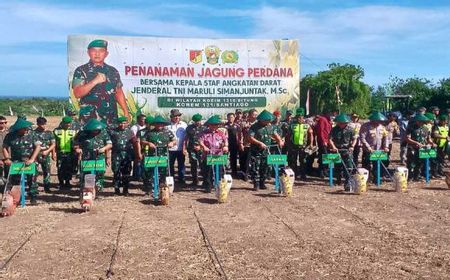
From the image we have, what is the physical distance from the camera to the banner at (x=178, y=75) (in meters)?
12.2

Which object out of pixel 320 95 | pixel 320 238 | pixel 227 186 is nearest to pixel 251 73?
pixel 227 186

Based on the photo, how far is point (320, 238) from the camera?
6.92 meters

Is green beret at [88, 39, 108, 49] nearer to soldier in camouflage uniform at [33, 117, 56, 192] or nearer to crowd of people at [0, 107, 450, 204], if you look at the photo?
crowd of people at [0, 107, 450, 204]

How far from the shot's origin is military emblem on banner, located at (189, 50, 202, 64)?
509 inches

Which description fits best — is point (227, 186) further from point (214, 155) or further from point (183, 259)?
point (183, 259)

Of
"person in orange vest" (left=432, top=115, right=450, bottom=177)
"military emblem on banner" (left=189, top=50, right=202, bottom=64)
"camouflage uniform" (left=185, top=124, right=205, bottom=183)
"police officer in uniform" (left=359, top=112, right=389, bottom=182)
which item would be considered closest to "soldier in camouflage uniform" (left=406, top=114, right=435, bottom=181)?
"person in orange vest" (left=432, top=115, right=450, bottom=177)

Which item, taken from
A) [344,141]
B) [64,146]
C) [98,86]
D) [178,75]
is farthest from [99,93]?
[344,141]

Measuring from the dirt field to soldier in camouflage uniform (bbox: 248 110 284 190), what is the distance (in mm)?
654

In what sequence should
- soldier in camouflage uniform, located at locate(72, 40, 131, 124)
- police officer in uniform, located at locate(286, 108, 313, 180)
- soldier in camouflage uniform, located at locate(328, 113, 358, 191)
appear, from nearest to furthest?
soldier in camouflage uniform, located at locate(328, 113, 358, 191), police officer in uniform, located at locate(286, 108, 313, 180), soldier in camouflage uniform, located at locate(72, 40, 131, 124)

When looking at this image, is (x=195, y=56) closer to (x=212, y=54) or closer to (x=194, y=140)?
(x=212, y=54)

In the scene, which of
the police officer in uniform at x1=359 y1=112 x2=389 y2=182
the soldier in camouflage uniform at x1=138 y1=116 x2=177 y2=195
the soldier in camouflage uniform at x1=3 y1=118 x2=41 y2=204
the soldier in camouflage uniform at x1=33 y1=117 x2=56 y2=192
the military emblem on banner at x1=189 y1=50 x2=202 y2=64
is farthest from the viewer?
the military emblem on banner at x1=189 y1=50 x2=202 y2=64

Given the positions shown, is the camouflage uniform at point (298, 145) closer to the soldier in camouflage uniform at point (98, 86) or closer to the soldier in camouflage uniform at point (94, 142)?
the soldier in camouflage uniform at point (98, 86)

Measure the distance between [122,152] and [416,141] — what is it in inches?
249

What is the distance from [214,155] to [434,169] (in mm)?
5534
